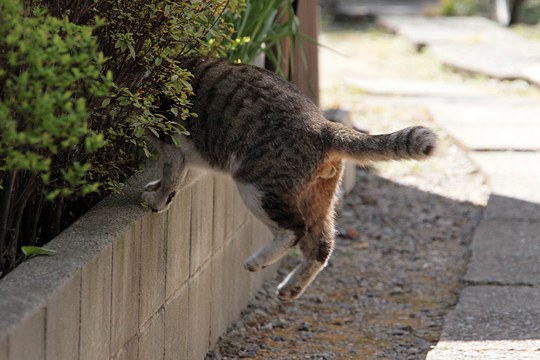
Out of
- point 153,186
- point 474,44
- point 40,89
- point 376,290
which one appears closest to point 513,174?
point 376,290

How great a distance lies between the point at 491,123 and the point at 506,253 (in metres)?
3.44

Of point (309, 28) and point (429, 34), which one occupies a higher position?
point (309, 28)

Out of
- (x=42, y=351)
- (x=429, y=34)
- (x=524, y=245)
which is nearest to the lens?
(x=42, y=351)

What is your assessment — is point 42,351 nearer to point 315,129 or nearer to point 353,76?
point 315,129

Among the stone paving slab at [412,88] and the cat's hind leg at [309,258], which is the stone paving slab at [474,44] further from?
the cat's hind leg at [309,258]

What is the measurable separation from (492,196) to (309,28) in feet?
5.63

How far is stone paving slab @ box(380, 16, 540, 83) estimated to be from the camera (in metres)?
11.7

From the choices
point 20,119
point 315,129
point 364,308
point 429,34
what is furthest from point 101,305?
point 429,34

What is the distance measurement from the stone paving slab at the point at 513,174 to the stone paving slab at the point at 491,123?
0.62ft

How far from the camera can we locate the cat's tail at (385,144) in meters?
3.84

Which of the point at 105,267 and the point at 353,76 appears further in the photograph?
the point at 353,76

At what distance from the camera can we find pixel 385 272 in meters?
6.08

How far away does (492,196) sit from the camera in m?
7.03

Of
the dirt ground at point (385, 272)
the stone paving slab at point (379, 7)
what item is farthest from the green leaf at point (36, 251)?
the stone paving slab at point (379, 7)
